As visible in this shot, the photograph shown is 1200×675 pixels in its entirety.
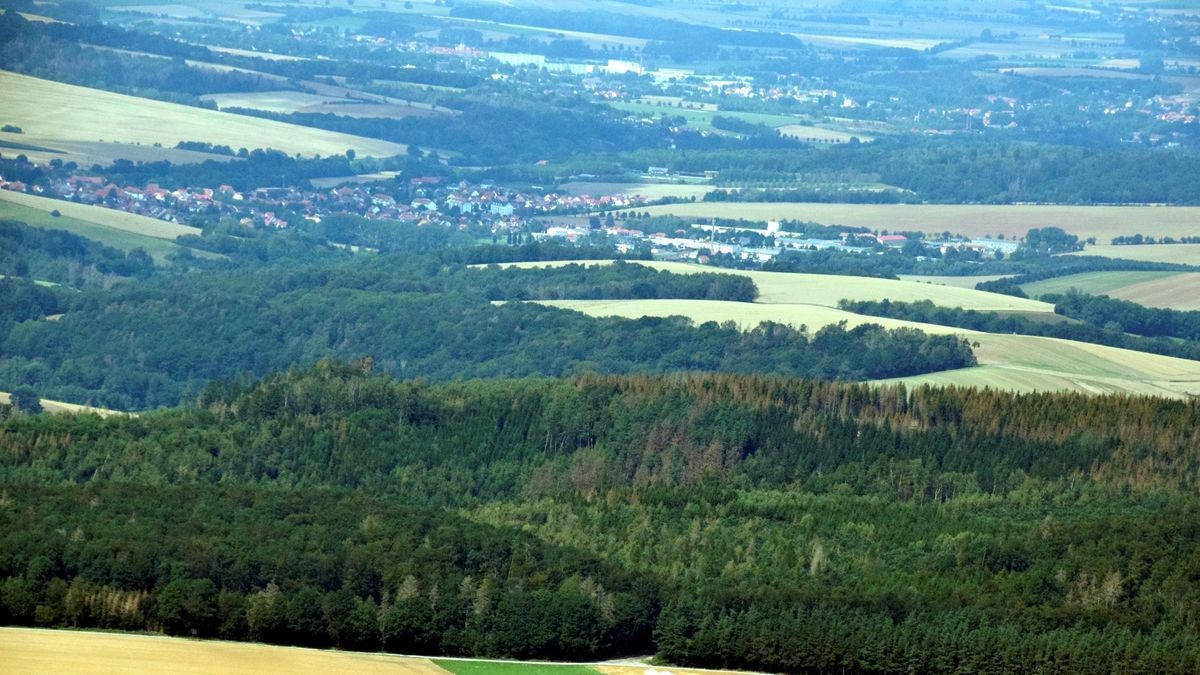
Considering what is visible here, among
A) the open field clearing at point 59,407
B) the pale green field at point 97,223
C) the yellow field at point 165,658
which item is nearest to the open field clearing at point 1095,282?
the pale green field at point 97,223

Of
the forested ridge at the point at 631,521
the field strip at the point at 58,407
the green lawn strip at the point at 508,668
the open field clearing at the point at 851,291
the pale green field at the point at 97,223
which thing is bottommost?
the field strip at the point at 58,407

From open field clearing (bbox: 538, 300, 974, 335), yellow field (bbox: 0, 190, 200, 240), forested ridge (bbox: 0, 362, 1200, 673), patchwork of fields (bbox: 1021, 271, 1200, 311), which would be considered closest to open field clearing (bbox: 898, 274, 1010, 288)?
patchwork of fields (bbox: 1021, 271, 1200, 311)

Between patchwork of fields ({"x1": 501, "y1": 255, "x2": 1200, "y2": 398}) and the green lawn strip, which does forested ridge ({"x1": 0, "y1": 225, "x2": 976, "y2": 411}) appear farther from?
the green lawn strip

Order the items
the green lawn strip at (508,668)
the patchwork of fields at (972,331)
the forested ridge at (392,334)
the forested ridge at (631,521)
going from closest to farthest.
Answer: the green lawn strip at (508,668) → the forested ridge at (631,521) → the patchwork of fields at (972,331) → the forested ridge at (392,334)

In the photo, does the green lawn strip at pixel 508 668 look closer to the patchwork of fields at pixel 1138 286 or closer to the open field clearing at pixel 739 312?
the open field clearing at pixel 739 312

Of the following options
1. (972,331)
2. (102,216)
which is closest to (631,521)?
(972,331)

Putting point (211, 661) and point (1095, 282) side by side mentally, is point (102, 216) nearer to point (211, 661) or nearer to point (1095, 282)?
point (1095, 282)

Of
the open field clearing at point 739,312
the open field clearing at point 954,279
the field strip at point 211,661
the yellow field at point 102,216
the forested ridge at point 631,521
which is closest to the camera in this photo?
the field strip at point 211,661

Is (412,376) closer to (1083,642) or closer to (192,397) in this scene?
(192,397)
